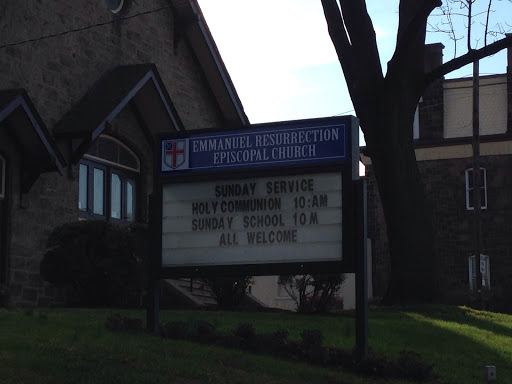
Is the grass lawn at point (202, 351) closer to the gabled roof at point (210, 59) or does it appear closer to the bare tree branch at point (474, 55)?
the bare tree branch at point (474, 55)

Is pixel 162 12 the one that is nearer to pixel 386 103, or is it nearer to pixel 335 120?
pixel 386 103

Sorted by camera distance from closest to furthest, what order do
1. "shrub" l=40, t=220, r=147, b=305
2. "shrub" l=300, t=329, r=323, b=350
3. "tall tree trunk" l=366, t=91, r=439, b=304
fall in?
1. "shrub" l=300, t=329, r=323, b=350
2. "shrub" l=40, t=220, r=147, b=305
3. "tall tree trunk" l=366, t=91, r=439, b=304

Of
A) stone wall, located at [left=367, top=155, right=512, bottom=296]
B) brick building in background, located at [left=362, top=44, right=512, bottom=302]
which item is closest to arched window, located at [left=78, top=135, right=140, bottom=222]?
brick building in background, located at [left=362, top=44, right=512, bottom=302]

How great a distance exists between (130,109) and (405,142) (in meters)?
7.47

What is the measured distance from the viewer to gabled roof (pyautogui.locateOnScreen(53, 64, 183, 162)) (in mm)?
21884

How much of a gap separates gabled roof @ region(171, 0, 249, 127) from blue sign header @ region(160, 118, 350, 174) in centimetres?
1356

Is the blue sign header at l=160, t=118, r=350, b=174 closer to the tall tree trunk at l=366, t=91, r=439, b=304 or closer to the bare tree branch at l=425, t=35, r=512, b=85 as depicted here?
the tall tree trunk at l=366, t=91, r=439, b=304

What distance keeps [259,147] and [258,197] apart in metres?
0.63

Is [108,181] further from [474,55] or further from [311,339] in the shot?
[311,339]

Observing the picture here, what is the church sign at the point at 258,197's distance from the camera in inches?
491

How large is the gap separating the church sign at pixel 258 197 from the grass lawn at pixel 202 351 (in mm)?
1242

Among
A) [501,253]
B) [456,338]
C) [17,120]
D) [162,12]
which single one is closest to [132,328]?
[456,338]

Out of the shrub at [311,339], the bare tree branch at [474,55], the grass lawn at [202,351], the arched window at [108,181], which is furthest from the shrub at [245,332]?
the arched window at [108,181]

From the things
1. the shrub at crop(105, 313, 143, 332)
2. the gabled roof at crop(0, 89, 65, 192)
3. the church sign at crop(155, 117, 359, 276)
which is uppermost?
the gabled roof at crop(0, 89, 65, 192)
